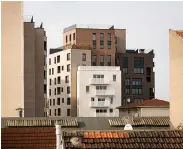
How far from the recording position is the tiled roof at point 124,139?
1452 cm

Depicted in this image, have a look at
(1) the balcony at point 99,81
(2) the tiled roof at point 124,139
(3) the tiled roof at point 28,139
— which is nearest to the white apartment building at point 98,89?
(1) the balcony at point 99,81

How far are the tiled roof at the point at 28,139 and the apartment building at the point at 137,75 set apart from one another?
59.4 m

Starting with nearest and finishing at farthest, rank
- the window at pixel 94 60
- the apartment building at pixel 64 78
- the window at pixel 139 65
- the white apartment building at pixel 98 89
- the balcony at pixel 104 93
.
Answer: the white apartment building at pixel 98 89, the balcony at pixel 104 93, the apartment building at pixel 64 78, the window at pixel 94 60, the window at pixel 139 65

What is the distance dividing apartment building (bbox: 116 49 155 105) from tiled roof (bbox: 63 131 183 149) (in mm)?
67442

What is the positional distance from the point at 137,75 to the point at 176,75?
5605cm

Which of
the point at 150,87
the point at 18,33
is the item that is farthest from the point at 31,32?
the point at 150,87

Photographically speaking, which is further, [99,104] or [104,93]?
[104,93]

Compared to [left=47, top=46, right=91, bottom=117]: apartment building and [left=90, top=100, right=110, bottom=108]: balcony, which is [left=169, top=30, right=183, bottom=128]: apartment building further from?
[left=47, top=46, right=91, bottom=117]: apartment building

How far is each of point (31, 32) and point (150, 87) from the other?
1220 inches

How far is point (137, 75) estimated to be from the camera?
8375 cm

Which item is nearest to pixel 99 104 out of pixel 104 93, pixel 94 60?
pixel 104 93

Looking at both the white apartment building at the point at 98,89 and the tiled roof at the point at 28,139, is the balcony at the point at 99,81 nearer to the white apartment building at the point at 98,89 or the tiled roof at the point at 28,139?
the white apartment building at the point at 98,89

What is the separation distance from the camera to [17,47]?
146 ft

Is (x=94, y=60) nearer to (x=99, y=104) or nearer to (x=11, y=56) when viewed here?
(x=99, y=104)
